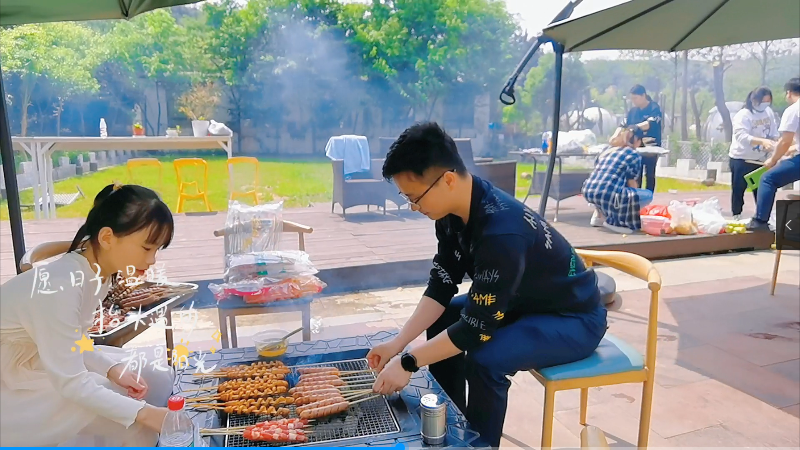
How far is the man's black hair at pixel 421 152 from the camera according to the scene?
150 cm

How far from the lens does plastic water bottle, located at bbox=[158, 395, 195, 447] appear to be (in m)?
1.27

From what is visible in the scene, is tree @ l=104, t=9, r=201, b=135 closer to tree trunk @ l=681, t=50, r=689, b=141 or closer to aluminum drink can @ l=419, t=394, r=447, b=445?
aluminum drink can @ l=419, t=394, r=447, b=445

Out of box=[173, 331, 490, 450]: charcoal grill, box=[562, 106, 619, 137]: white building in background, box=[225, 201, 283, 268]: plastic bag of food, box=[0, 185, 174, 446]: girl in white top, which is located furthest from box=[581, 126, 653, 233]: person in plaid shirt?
box=[562, 106, 619, 137]: white building in background

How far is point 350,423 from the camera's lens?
1.50 meters

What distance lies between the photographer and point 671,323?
11.1 feet

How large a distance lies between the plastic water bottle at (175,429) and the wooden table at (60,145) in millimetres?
5270

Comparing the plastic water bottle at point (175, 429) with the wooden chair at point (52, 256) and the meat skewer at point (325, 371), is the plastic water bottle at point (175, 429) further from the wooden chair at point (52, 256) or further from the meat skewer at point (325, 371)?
the wooden chair at point (52, 256)

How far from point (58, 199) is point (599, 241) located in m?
7.17

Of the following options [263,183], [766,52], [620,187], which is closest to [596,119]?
[766,52]

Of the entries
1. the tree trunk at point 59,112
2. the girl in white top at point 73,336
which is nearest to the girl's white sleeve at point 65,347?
the girl in white top at point 73,336

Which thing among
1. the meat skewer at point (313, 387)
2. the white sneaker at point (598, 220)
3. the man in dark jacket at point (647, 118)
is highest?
the man in dark jacket at point (647, 118)

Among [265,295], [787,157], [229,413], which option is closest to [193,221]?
[265,295]

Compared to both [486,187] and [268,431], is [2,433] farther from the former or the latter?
[486,187]

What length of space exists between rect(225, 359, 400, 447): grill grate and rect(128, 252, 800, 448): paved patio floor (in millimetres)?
763
